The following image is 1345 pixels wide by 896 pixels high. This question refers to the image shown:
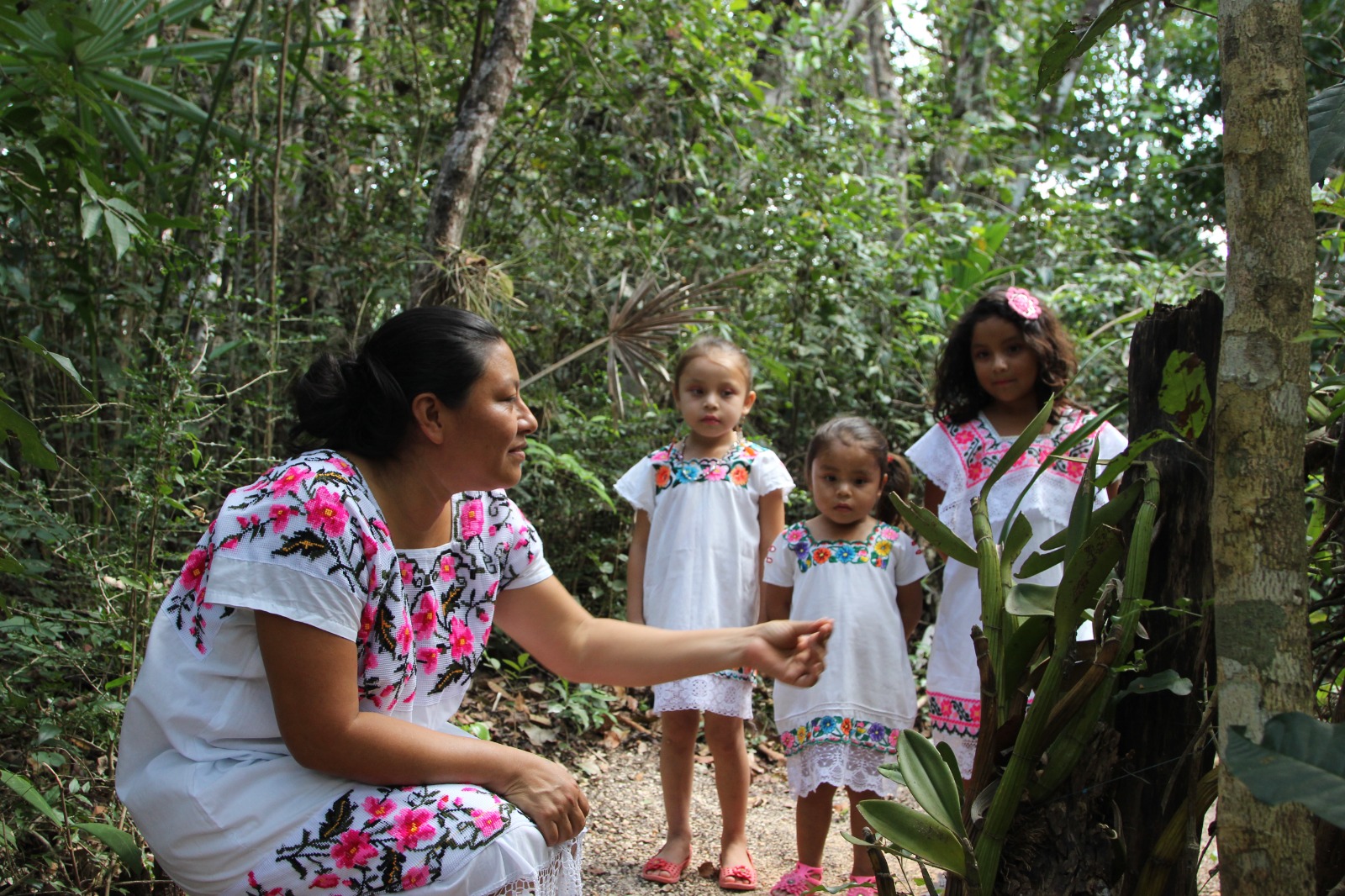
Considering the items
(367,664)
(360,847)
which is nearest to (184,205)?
(367,664)

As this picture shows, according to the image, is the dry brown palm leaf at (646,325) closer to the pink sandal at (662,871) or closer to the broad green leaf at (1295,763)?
the pink sandal at (662,871)

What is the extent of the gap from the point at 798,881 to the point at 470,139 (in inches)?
117

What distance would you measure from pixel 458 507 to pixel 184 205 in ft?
6.69

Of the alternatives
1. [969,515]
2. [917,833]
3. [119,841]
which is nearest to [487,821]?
[917,833]

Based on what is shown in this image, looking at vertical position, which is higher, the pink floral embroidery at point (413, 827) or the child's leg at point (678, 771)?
the pink floral embroidery at point (413, 827)

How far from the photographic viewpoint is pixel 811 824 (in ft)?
9.57

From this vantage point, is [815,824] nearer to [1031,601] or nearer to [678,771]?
[678,771]

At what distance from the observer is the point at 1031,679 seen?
5.66 ft

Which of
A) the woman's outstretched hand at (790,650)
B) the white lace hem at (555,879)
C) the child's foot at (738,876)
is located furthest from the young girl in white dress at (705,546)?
the white lace hem at (555,879)

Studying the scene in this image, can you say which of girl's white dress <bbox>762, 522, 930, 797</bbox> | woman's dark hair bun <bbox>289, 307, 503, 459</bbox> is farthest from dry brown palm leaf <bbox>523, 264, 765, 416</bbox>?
woman's dark hair bun <bbox>289, 307, 503, 459</bbox>

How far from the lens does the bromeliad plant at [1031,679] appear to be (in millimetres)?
1598

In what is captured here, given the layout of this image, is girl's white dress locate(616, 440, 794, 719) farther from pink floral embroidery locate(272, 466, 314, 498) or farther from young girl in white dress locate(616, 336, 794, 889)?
pink floral embroidery locate(272, 466, 314, 498)

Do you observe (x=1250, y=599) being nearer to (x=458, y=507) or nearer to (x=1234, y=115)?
(x=1234, y=115)

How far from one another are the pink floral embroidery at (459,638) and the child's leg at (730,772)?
1.17 meters
